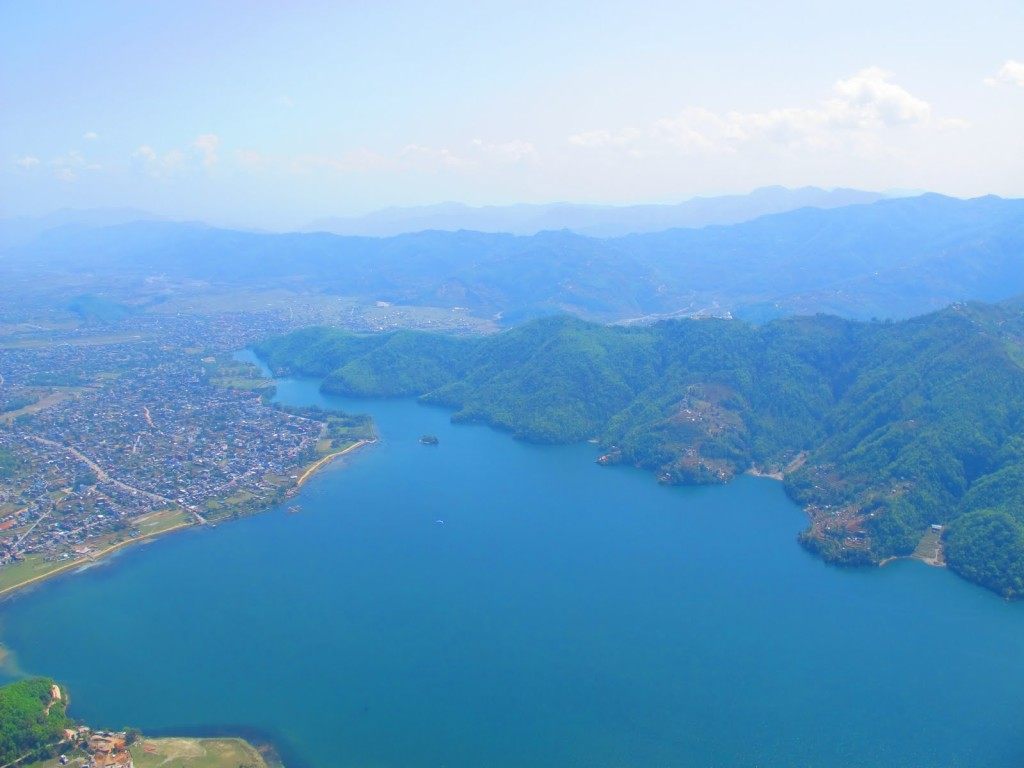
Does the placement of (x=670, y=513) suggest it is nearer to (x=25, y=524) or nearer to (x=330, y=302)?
(x=25, y=524)

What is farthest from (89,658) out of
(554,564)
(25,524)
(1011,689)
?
(1011,689)

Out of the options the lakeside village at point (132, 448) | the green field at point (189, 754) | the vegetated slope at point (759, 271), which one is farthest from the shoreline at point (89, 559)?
the vegetated slope at point (759, 271)

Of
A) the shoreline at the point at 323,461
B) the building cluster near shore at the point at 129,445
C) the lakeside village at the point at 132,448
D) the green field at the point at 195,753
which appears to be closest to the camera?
the green field at the point at 195,753

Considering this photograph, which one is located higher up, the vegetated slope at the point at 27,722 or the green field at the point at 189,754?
the vegetated slope at the point at 27,722

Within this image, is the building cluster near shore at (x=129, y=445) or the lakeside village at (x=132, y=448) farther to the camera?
the building cluster near shore at (x=129, y=445)

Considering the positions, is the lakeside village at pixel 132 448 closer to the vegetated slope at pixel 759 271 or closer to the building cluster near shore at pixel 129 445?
the building cluster near shore at pixel 129 445

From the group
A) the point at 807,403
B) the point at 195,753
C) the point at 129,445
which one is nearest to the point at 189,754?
the point at 195,753
